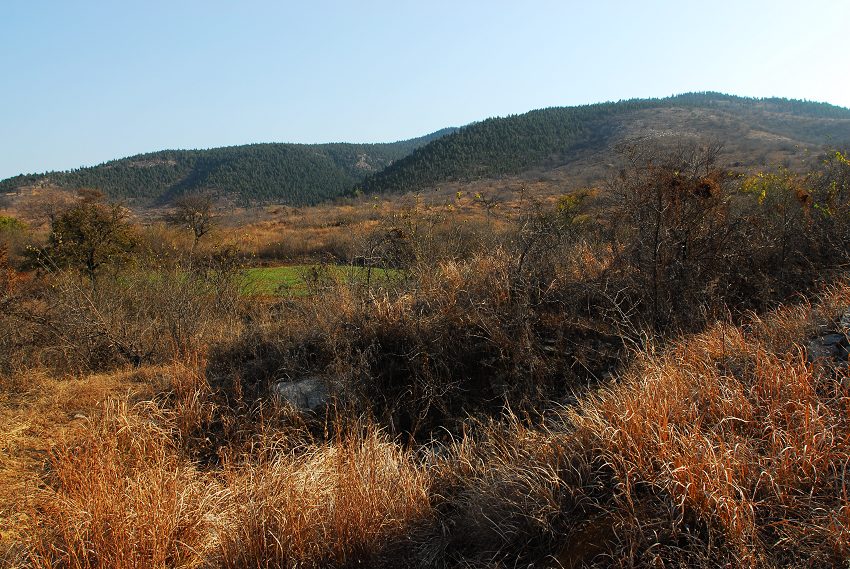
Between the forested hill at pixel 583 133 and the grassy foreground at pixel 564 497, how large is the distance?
67.7 metres

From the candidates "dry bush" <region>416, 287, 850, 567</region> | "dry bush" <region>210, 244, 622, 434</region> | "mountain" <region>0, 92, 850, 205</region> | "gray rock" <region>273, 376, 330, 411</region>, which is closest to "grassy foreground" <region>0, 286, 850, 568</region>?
"dry bush" <region>416, 287, 850, 567</region>

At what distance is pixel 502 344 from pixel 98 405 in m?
4.47

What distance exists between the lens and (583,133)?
90.9 meters

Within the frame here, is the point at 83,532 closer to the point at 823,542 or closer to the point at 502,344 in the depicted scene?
the point at 823,542

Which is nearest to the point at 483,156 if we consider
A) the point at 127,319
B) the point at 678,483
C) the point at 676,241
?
the point at 127,319

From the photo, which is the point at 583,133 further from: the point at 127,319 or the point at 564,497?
the point at 564,497

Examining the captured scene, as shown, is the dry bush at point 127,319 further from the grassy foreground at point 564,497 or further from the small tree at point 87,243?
the grassy foreground at point 564,497

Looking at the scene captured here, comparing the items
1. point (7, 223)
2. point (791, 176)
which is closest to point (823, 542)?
point (791, 176)

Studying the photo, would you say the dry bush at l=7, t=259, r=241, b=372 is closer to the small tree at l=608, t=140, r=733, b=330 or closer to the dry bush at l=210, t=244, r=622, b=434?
the dry bush at l=210, t=244, r=622, b=434

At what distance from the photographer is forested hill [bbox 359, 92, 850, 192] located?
75.0 meters

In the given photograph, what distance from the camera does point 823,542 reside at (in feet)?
6.66

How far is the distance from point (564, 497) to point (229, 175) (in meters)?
114

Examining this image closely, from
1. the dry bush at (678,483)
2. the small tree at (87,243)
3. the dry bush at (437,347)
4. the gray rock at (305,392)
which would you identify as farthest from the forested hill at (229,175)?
the dry bush at (678,483)

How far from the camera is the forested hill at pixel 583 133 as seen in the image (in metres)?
75.0
